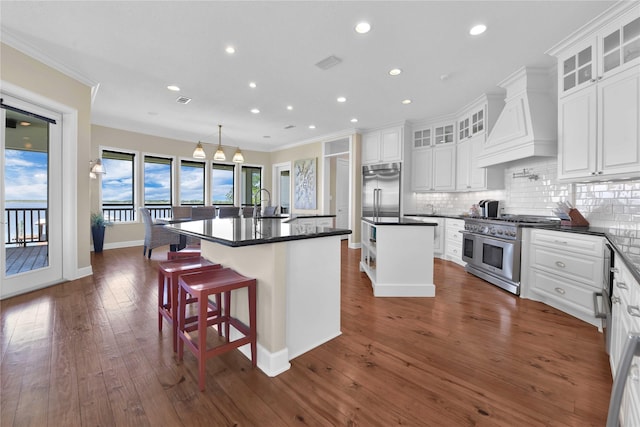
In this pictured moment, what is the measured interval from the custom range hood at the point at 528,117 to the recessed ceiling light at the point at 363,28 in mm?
2248

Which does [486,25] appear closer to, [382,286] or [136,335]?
[382,286]

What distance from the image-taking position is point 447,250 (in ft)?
17.3

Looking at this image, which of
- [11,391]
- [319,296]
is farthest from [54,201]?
[319,296]

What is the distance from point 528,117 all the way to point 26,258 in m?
6.54

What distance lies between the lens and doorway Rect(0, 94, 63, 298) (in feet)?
10.3

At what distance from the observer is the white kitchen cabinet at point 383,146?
235 inches

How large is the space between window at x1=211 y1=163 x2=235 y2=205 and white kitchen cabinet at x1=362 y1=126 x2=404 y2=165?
13.8 feet

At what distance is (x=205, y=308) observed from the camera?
1608mm

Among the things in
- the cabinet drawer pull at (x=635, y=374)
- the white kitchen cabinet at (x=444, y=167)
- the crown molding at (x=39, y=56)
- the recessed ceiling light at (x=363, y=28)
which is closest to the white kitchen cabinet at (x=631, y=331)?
the cabinet drawer pull at (x=635, y=374)

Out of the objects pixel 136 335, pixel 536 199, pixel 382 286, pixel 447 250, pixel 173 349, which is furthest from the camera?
pixel 447 250

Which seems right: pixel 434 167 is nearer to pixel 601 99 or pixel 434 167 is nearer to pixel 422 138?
pixel 422 138

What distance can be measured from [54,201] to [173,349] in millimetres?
3172

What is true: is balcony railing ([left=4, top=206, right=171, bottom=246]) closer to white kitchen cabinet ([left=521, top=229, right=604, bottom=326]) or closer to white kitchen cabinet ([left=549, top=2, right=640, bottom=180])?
white kitchen cabinet ([left=521, top=229, right=604, bottom=326])

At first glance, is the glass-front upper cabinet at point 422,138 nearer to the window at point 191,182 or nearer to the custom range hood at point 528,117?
the custom range hood at point 528,117
